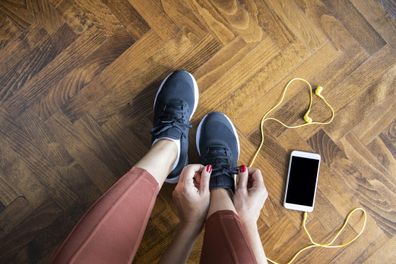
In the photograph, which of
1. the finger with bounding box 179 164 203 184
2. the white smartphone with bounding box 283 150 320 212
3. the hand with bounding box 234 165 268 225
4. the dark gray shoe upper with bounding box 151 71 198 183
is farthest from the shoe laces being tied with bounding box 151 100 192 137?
the white smartphone with bounding box 283 150 320 212

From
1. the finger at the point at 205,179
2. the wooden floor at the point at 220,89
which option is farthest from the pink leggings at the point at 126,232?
the wooden floor at the point at 220,89

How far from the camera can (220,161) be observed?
3.19 ft

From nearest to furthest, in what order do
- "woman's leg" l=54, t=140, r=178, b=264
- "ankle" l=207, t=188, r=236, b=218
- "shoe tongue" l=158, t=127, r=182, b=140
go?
"woman's leg" l=54, t=140, r=178, b=264 < "ankle" l=207, t=188, r=236, b=218 < "shoe tongue" l=158, t=127, r=182, b=140

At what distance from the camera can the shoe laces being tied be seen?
0.97m

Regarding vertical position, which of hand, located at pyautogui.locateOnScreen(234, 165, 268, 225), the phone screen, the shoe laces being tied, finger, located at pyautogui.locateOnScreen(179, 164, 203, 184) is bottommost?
the phone screen

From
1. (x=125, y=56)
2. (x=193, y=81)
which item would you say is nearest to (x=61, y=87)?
(x=125, y=56)

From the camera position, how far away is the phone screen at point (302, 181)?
1032 millimetres

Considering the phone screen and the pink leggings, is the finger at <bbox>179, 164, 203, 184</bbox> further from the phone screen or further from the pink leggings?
the phone screen

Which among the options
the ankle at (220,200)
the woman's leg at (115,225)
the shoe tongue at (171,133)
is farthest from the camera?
the shoe tongue at (171,133)

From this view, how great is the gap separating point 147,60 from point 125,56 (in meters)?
0.07

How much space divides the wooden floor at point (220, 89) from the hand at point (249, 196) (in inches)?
4.4

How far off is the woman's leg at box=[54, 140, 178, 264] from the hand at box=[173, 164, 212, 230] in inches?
3.6

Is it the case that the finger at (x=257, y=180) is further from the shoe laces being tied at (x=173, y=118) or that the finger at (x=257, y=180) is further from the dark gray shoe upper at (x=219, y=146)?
the shoe laces being tied at (x=173, y=118)

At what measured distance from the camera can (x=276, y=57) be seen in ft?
3.45
